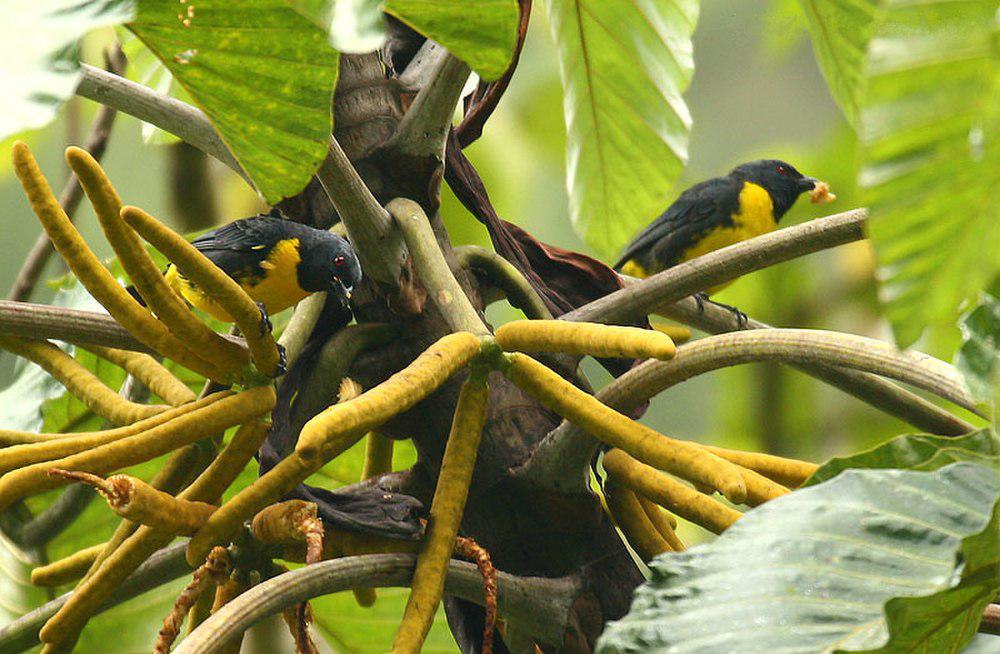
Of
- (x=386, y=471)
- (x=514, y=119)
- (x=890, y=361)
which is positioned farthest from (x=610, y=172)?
(x=514, y=119)

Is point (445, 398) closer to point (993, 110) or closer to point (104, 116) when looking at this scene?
point (993, 110)

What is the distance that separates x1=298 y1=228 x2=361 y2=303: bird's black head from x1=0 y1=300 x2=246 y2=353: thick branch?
0.11 metres

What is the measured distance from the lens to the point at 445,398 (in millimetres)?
966

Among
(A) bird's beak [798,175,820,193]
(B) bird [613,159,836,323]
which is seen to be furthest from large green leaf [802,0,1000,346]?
(A) bird's beak [798,175,820,193]

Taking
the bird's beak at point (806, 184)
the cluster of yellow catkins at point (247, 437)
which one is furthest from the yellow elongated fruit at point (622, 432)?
the bird's beak at point (806, 184)

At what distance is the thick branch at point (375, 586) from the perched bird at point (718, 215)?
181cm

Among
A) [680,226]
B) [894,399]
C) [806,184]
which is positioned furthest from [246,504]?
[806,184]

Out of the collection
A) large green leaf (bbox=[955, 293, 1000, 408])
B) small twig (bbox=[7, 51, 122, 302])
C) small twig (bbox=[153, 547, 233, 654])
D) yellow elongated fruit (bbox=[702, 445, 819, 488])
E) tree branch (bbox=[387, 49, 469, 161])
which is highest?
small twig (bbox=[7, 51, 122, 302])

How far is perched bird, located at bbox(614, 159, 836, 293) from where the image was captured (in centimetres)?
271

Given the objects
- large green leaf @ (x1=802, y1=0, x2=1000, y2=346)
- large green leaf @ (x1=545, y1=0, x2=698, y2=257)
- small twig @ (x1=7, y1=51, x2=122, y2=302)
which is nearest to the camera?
large green leaf @ (x1=802, y1=0, x2=1000, y2=346)

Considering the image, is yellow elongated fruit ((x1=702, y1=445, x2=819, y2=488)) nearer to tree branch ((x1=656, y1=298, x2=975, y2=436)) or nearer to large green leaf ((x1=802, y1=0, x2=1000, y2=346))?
tree branch ((x1=656, y1=298, x2=975, y2=436))

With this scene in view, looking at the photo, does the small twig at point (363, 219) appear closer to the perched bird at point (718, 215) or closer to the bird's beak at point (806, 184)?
the perched bird at point (718, 215)

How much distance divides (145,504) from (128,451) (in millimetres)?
53

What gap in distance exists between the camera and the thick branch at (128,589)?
927mm
